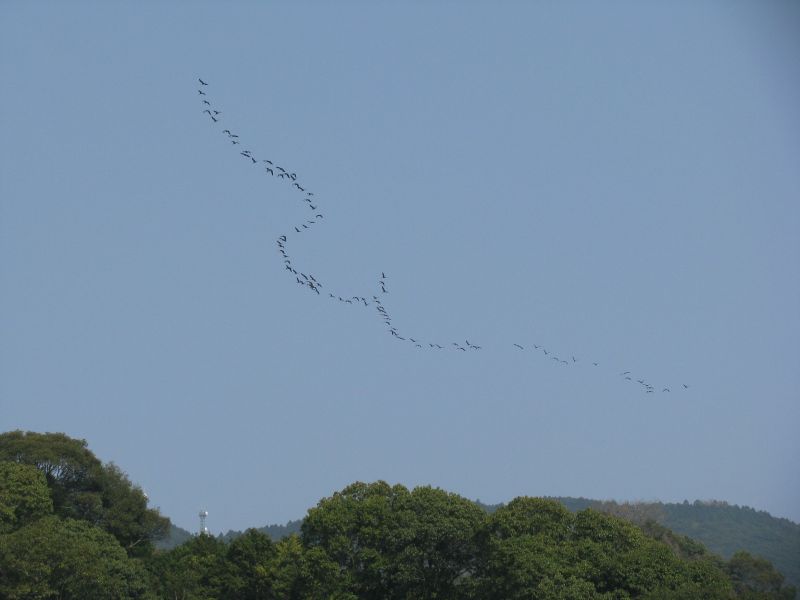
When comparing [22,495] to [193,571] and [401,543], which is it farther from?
[401,543]

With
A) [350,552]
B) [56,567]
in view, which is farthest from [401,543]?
[56,567]

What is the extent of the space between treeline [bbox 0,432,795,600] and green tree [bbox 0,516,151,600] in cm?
7

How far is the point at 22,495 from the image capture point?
59.4m

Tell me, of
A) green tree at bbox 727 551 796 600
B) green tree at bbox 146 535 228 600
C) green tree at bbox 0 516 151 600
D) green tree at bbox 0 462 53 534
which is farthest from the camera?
green tree at bbox 727 551 796 600

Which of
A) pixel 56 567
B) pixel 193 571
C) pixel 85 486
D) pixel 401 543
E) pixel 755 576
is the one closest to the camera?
pixel 56 567

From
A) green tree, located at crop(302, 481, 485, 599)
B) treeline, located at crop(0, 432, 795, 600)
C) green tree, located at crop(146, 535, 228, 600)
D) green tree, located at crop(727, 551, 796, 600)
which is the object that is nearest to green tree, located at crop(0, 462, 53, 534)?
treeline, located at crop(0, 432, 795, 600)

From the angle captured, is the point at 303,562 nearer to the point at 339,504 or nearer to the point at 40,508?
the point at 339,504

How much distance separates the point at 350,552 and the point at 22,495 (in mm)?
17576

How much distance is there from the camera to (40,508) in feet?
197

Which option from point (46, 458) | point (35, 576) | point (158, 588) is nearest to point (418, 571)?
point (158, 588)

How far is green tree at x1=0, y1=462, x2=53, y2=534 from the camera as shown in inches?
2287

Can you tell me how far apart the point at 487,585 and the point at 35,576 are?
21555 mm

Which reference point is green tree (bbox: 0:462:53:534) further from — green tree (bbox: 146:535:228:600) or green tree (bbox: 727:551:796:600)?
green tree (bbox: 727:551:796:600)

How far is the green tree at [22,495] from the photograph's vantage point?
5809 centimetres
